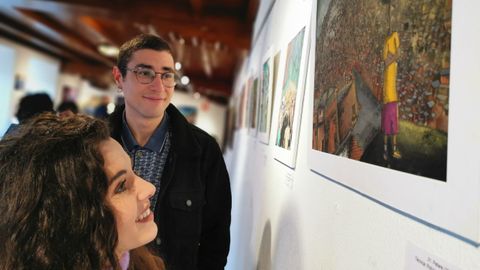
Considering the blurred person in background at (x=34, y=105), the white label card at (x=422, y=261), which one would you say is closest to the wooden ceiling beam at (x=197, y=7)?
the blurred person in background at (x=34, y=105)

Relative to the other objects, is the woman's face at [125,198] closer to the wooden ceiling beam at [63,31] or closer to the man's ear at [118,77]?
the man's ear at [118,77]

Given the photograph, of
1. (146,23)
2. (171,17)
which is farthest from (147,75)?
(146,23)

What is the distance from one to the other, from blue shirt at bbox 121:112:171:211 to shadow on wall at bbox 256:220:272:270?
558mm

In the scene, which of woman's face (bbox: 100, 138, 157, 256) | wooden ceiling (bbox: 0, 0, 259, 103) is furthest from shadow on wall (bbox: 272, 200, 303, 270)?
wooden ceiling (bbox: 0, 0, 259, 103)

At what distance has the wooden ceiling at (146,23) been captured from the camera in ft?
15.1

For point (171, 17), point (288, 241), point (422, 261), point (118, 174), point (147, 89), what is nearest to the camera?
point (422, 261)

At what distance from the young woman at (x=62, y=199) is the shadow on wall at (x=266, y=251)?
33.7 inches

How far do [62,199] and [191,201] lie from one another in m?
0.85

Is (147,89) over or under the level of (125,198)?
over

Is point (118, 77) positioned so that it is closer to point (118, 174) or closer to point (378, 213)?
point (118, 174)

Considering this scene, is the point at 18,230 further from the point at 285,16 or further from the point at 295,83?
the point at 285,16

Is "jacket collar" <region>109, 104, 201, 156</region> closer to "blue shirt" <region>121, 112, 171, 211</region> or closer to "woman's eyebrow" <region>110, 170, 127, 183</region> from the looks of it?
"blue shirt" <region>121, 112, 171, 211</region>

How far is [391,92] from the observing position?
2.07 feet

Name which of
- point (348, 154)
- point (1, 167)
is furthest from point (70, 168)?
point (348, 154)
